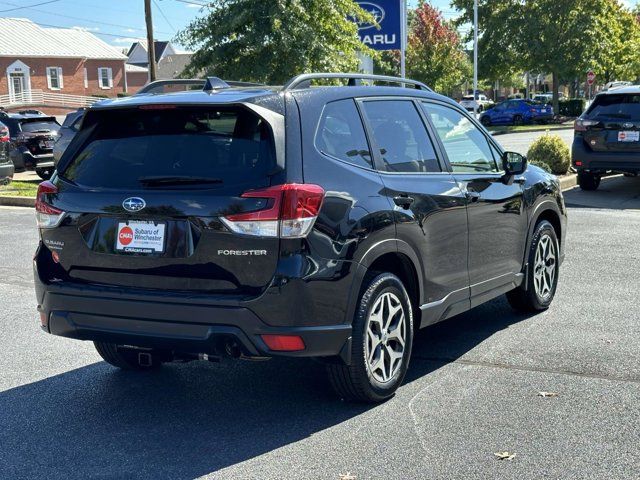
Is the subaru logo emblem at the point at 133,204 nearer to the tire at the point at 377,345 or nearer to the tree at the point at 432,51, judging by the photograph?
the tire at the point at 377,345

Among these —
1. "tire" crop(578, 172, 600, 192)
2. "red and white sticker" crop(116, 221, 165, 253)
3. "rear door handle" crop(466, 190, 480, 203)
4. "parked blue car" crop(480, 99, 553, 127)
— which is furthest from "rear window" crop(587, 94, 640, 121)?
"parked blue car" crop(480, 99, 553, 127)

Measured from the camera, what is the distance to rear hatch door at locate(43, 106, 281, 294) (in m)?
4.43

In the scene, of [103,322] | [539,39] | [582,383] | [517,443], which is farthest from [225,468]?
[539,39]

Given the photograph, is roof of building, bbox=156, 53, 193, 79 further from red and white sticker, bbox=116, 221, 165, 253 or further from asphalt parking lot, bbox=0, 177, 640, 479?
red and white sticker, bbox=116, 221, 165, 253

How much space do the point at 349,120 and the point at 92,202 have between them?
1.51 meters

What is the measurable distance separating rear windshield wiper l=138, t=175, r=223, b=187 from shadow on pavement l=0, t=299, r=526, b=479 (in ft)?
4.36

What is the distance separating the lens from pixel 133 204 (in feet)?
15.1

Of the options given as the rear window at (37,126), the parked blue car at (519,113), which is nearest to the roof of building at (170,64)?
the parked blue car at (519,113)

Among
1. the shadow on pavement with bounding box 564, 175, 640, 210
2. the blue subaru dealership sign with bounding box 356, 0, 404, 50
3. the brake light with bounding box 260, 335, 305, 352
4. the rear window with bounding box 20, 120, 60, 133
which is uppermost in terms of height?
the blue subaru dealership sign with bounding box 356, 0, 404, 50

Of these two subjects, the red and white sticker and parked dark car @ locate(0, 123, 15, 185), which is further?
parked dark car @ locate(0, 123, 15, 185)

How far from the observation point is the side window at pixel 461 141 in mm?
5941

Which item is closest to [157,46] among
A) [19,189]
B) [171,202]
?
[19,189]

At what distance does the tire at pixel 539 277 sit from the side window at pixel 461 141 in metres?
0.87

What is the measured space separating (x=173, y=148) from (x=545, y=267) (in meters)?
3.71
